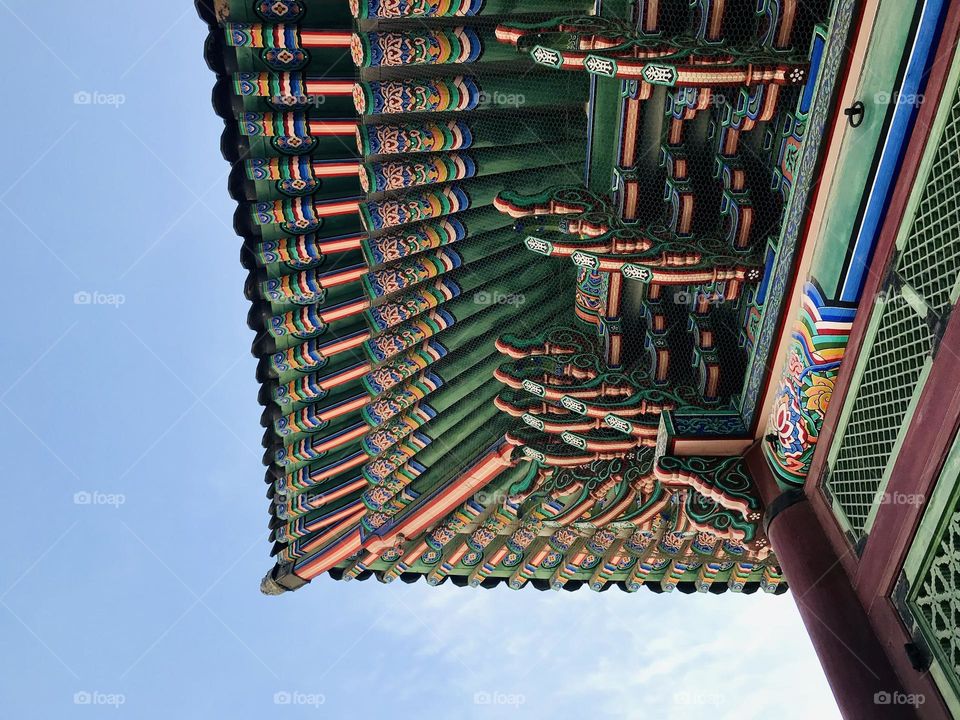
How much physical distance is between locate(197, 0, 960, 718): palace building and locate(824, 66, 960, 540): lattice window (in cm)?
2

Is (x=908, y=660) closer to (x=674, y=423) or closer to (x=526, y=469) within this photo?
(x=674, y=423)

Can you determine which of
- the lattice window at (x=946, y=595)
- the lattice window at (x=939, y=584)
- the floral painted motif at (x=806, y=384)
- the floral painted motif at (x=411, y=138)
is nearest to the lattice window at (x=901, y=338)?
the floral painted motif at (x=806, y=384)

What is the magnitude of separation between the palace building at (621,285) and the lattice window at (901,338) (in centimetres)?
2

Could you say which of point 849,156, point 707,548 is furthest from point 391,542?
point 849,156

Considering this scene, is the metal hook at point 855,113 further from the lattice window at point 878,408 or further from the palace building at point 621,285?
the lattice window at point 878,408

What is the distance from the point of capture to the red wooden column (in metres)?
6.27

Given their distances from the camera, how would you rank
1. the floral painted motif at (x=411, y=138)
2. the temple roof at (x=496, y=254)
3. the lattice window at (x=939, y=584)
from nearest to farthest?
the lattice window at (x=939, y=584)
the temple roof at (x=496, y=254)
the floral painted motif at (x=411, y=138)

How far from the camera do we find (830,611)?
6781 mm

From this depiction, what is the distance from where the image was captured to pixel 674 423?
347 inches

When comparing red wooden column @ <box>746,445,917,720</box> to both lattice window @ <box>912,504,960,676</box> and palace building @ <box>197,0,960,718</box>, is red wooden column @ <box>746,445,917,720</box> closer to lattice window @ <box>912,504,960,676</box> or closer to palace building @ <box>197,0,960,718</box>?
palace building @ <box>197,0,960,718</box>

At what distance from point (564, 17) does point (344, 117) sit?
297cm

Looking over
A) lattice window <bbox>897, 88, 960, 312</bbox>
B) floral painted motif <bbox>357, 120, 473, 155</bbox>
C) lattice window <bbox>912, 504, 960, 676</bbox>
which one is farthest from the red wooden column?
floral painted motif <bbox>357, 120, 473, 155</bbox>

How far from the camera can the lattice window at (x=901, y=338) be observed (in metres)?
5.68

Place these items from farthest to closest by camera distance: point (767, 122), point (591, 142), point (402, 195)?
point (402, 195) < point (591, 142) < point (767, 122)
